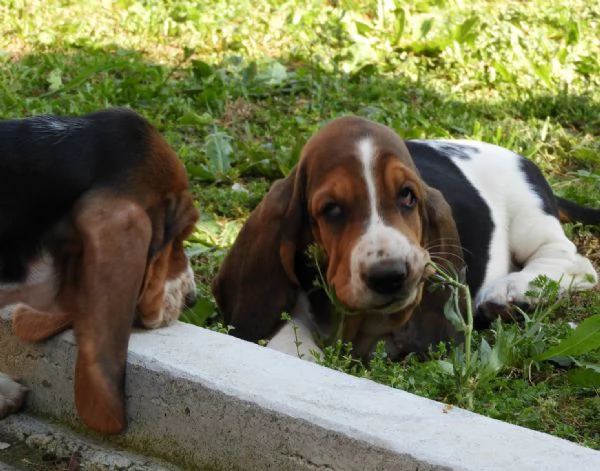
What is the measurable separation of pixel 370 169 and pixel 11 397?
1.71m

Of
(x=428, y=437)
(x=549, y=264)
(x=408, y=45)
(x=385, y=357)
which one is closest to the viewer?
(x=428, y=437)

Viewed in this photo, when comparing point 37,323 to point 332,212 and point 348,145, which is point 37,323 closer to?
point 332,212

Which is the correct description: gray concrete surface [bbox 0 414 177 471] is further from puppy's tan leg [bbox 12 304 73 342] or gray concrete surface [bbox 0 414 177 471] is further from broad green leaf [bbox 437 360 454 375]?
broad green leaf [bbox 437 360 454 375]

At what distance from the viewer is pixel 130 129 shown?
4.45 metres

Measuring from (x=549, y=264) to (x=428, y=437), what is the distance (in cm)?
284

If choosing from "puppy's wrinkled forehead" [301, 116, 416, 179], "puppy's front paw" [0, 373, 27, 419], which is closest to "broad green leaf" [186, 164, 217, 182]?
"puppy's wrinkled forehead" [301, 116, 416, 179]

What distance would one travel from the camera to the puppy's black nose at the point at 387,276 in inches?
183

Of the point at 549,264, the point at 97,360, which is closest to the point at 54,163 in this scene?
the point at 97,360

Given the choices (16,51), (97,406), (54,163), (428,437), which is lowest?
(16,51)

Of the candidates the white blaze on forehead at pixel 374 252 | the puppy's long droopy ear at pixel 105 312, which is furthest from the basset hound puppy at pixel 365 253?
the puppy's long droopy ear at pixel 105 312

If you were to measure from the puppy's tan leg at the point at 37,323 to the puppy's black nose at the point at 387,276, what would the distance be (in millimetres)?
1182

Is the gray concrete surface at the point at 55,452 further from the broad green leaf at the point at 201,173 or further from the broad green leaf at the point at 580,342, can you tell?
the broad green leaf at the point at 201,173

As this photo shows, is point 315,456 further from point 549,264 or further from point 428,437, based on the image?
point 549,264

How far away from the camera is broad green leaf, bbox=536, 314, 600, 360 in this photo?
4.73 m
